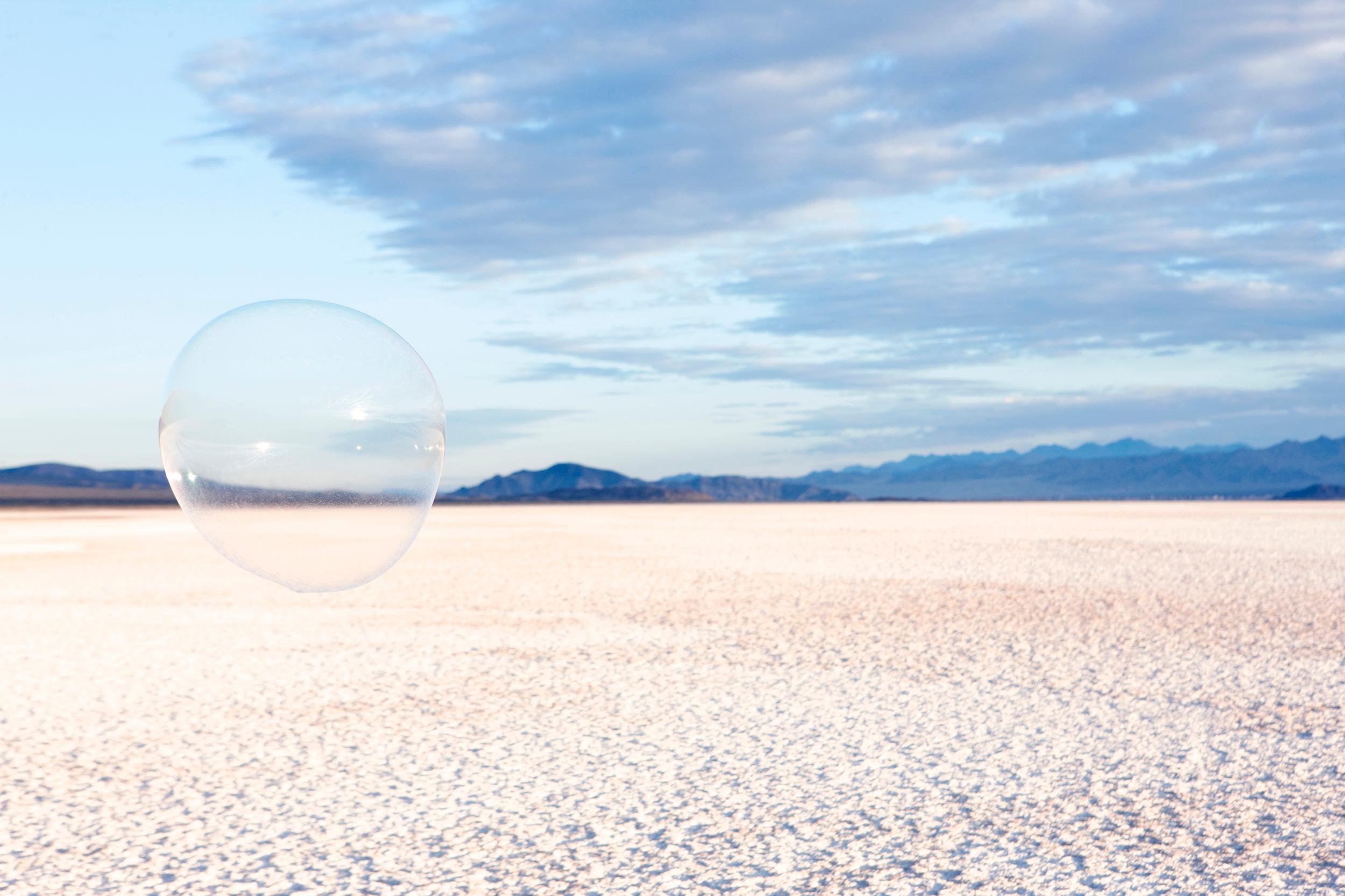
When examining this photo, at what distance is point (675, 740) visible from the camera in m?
7.39

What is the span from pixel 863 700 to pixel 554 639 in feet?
13.4

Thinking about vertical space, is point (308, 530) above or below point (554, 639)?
above

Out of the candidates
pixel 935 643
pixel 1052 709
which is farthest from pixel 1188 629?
pixel 1052 709

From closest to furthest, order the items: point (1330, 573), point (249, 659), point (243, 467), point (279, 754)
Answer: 1. point (243, 467)
2. point (279, 754)
3. point (249, 659)
4. point (1330, 573)

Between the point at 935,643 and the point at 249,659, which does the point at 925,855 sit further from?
the point at 249,659

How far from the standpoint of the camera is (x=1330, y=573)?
61.6 ft

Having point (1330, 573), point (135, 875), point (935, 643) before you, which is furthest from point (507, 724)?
point (1330, 573)

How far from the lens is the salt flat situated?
5.12 meters

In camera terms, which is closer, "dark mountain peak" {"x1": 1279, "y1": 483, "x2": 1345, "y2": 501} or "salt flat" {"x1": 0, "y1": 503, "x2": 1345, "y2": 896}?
"salt flat" {"x1": 0, "y1": 503, "x2": 1345, "y2": 896}

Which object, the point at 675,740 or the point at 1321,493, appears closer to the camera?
the point at 675,740

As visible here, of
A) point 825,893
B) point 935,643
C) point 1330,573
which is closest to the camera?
point 825,893

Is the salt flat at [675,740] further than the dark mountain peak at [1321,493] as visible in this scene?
No

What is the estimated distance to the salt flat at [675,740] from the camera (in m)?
5.12

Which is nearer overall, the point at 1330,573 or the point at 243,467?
the point at 243,467
